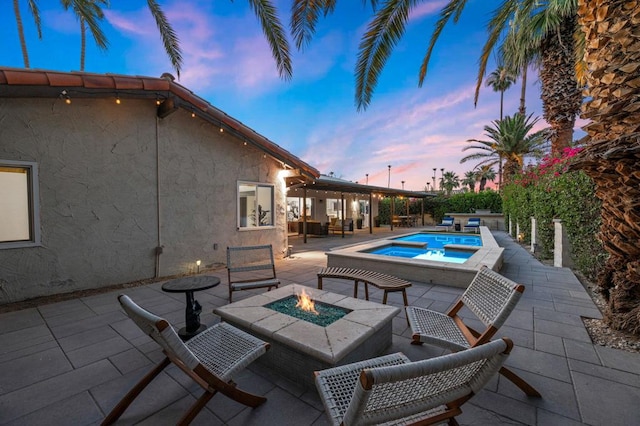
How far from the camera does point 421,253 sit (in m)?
9.22

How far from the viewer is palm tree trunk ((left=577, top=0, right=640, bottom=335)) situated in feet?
9.34

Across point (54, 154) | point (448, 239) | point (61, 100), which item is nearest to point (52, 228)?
point (54, 154)

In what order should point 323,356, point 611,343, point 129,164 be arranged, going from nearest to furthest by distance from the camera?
point 323,356, point 611,343, point 129,164

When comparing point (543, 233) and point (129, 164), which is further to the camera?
point (543, 233)

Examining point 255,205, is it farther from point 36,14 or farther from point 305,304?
point 36,14

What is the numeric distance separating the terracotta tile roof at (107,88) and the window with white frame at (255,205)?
1.66m

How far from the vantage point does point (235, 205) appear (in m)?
7.77

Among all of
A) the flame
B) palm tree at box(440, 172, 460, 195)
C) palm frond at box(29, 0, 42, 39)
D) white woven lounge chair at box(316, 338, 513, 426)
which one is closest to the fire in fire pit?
the flame

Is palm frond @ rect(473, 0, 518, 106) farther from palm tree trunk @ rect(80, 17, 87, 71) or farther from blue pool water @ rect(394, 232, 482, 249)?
palm tree trunk @ rect(80, 17, 87, 71)

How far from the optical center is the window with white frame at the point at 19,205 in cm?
483

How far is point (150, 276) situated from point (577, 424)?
7151 mm

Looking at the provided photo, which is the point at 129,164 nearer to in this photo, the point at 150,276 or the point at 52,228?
the point at 52,228

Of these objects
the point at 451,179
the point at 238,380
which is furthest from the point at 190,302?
the point at 451,179

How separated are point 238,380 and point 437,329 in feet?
6.44
